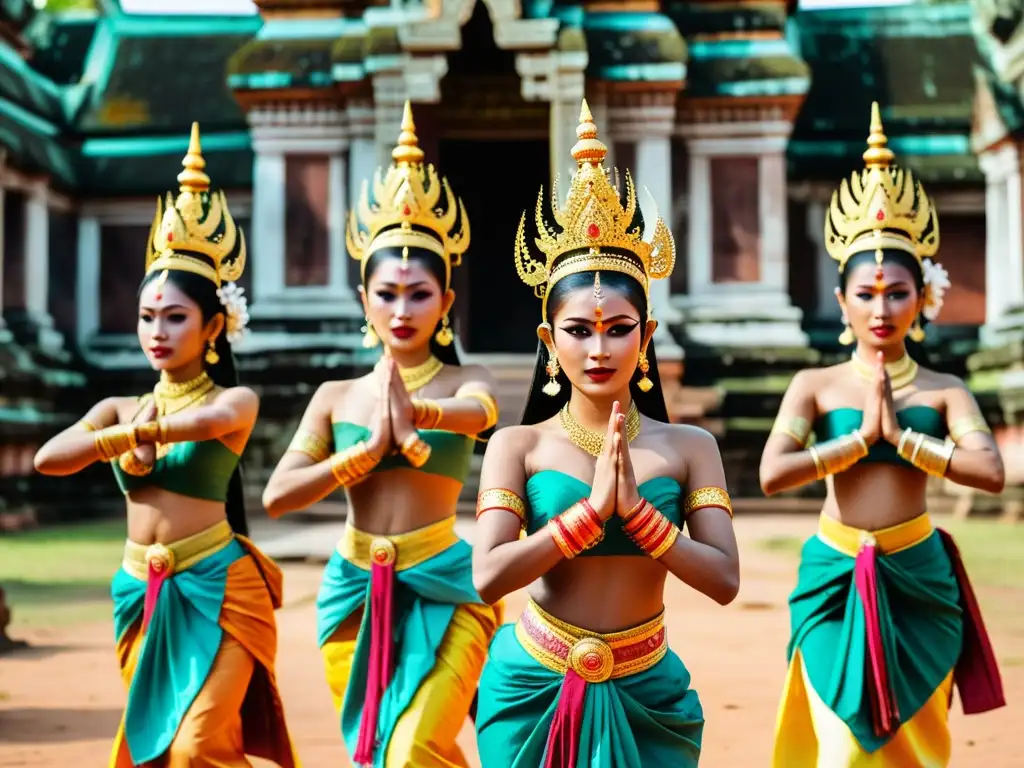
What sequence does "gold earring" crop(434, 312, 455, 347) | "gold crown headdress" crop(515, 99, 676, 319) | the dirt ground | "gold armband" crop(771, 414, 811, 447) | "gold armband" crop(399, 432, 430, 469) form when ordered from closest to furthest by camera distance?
"gold crown headdress" crop(515, 99, 676, 319) < "gold armband" crop(399, 432, 430, 469) < "gold armband" crop(771, 414, 811, 447) < "gold earring" crop(434, 312, 455, 347) < the dirt ground

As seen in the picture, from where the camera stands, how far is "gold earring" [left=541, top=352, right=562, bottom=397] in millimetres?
3654

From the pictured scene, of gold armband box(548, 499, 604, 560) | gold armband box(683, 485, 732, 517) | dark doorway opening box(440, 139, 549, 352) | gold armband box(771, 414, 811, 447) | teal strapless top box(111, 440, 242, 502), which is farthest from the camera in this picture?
dark doorway opening box(440, 139, 549, 352)

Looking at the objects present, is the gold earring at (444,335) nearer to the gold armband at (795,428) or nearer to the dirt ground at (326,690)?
the gold armband at (795,428)

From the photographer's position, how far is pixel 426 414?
15.4 feet

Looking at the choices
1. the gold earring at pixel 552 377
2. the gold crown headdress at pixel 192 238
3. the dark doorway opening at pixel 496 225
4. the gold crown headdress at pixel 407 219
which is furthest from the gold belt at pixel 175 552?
the dark doorway opening at pixel 496 225

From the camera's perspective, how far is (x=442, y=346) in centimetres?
519

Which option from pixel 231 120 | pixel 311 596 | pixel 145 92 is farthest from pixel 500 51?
pixel 311 596

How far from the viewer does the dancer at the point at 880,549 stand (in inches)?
182

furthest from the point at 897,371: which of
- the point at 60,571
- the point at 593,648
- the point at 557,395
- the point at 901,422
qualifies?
the point at 60,571

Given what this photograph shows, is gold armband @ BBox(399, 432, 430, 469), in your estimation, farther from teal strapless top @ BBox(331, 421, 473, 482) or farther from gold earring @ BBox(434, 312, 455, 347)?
gold earring @ BBox(434, 312, 455, 347)

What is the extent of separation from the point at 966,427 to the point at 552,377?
190 centimetres

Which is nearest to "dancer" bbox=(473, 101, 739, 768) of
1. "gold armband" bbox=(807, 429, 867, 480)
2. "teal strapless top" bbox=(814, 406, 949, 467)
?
"gold armband" bbox=(807, 429, 867, 480)

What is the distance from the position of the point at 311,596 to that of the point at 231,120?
10283mm

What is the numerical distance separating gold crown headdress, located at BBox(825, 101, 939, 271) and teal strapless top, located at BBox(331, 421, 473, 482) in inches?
64.5
